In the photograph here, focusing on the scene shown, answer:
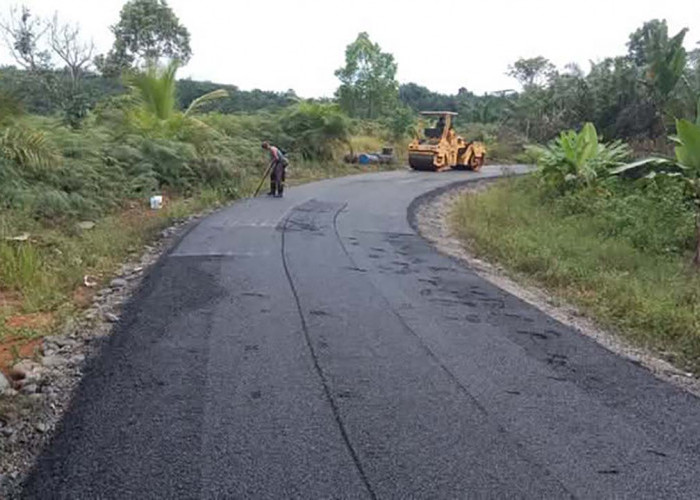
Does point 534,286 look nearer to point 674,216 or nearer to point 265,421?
point 674,216

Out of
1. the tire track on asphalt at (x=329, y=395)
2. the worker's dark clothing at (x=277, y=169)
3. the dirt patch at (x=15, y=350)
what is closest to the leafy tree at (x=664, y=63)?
the worker's dark clothing at (x=277, y=169)

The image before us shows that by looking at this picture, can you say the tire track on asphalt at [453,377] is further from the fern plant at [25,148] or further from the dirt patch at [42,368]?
the fern plant at [25,148]

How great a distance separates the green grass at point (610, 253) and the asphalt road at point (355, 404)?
905 mm

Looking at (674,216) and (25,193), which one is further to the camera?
(674,216)

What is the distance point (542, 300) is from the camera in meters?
7.26

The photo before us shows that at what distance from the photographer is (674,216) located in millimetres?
10742

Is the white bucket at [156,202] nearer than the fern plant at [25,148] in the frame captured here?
No

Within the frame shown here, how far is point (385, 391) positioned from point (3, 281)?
457 cm

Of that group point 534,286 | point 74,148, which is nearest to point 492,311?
point 534,286

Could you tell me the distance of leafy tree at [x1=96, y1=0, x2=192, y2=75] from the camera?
30759mm

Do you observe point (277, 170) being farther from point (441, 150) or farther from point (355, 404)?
point (355, 404)

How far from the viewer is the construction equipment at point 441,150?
22.3m

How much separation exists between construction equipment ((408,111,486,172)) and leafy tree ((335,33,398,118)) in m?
10.4

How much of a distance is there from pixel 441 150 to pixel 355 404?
19.5 meters
